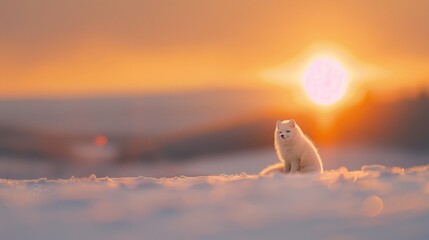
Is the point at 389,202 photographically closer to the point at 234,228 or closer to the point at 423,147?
the point at 234,228

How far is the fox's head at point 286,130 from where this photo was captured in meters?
10.3

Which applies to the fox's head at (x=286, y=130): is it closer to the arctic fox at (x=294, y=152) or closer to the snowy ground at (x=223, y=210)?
the arctic fox at (x=294, y=152)

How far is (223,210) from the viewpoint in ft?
9.95

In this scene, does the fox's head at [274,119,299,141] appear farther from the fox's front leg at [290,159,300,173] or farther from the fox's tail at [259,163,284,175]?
the fox's front leg at [290,159,300,173]

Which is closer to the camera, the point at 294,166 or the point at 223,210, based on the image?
the point at 223,210

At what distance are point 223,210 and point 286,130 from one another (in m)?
7.55

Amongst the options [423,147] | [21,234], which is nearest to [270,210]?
[21,234]

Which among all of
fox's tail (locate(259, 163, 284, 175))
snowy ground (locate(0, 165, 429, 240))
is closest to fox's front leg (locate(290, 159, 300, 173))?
fox's tail (locate(259, 163, 284, 175))

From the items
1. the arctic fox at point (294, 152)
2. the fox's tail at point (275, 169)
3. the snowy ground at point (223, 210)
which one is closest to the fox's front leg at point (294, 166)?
the arctic fox at point (294, 152)

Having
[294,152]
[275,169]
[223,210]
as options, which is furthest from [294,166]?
[223,210]

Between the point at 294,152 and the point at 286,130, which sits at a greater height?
the point at 286,130

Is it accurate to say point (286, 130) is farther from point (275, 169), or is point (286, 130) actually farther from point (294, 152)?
point (275, 169)

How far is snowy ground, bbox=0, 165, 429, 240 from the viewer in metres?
2.68

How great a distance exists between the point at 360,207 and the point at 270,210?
0.50m
